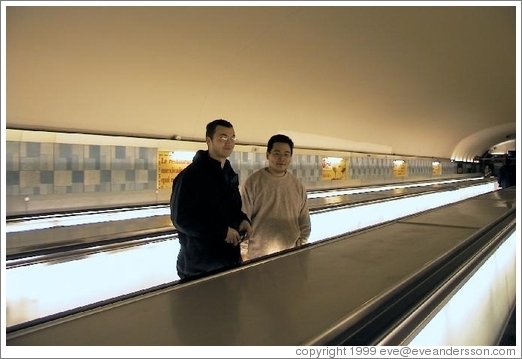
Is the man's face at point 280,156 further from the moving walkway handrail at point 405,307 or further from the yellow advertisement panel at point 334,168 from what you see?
the yellow advertisement panel at point 334,168

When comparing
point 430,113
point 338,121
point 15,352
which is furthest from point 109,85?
point 430,113

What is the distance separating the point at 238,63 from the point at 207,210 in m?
2.82

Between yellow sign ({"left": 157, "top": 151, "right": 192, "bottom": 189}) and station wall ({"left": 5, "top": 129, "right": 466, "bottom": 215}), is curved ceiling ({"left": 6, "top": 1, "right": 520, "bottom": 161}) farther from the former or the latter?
yellow sign ({"left": 157, "top": 151, "right": 192, "bottom": 189})

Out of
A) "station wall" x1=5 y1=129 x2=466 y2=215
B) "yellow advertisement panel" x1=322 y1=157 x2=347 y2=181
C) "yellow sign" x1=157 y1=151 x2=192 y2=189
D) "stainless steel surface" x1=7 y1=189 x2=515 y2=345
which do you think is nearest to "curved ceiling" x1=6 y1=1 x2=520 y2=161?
"station wall" x1=5 y1=129 x2=466 y2=215

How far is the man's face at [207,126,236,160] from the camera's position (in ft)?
6.90

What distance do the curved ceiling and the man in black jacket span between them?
1674 millimetres

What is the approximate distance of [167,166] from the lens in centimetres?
554

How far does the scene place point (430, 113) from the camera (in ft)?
28.1

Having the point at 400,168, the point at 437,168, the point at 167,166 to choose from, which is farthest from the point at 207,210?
the point at 437,168

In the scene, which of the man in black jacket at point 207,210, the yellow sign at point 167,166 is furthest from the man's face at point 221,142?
the yellow sign at point 167,166

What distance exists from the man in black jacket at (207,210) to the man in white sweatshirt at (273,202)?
41 cm

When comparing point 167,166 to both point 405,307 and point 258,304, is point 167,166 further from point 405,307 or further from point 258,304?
point 405,307

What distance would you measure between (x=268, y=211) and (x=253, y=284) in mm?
1131

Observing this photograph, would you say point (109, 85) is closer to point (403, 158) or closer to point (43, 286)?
point (43, 286)
